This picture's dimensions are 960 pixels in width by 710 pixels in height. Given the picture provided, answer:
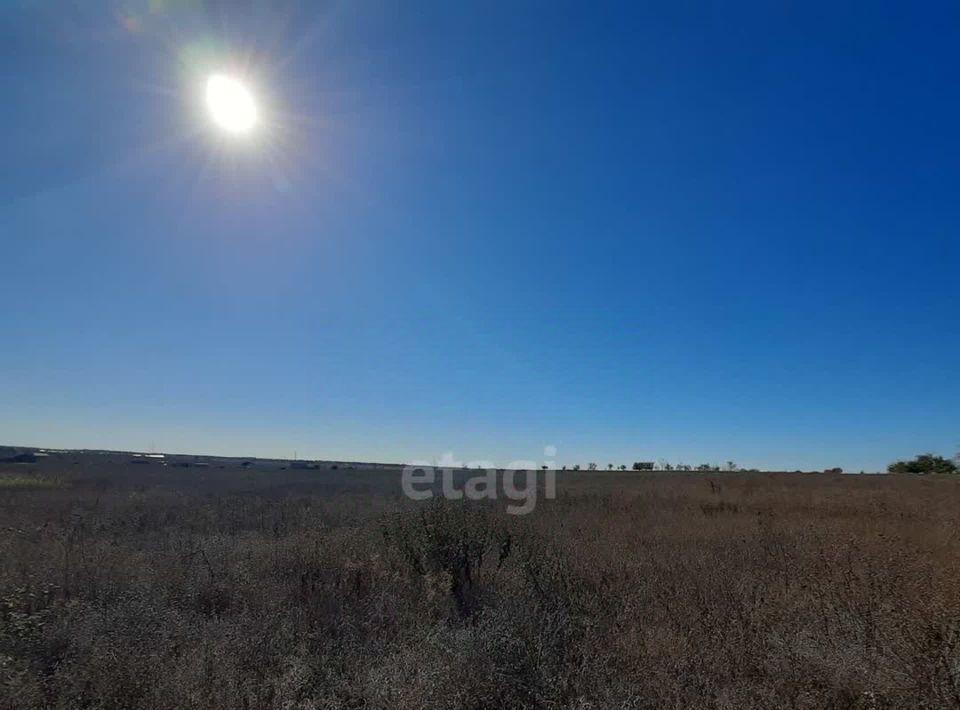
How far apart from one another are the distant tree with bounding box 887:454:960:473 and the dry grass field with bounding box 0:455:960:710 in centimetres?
6266

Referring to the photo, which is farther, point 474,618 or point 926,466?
point 926,466

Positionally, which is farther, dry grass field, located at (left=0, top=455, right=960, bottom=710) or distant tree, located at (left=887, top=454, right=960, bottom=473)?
distant tree, located at (left=887, top=454, right=960, bottom=473)

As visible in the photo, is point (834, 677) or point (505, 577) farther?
point (505, 577)

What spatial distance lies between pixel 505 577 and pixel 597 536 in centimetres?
319

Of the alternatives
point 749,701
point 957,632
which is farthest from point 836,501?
point 749,701

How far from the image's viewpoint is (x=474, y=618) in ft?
16.4

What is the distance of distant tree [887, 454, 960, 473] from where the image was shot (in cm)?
5462

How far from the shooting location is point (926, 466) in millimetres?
57656

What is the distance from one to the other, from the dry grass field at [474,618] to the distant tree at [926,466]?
6266 cm

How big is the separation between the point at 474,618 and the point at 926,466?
73157 millimetres

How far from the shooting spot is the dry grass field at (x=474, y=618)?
136 inches

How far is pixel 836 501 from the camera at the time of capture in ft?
49.3

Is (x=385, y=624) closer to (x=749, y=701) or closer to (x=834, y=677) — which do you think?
(x=749, y=701)

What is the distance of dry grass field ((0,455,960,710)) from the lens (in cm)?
346
